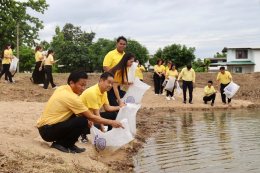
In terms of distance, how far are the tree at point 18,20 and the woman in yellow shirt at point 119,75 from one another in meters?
18.8

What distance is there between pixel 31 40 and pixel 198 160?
27082mm

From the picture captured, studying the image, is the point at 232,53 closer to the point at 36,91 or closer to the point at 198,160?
the point at 36,91

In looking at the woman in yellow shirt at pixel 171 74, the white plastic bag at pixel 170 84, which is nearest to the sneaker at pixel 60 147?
the white plastic bag at pixel 170 84

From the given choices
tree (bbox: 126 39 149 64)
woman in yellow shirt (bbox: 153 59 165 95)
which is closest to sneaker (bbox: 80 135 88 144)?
woman in yellow shirt (bbox: 153 59 165 95)

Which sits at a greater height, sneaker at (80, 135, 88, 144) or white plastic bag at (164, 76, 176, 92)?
white plastic bag at (164, 76, 176, 92)

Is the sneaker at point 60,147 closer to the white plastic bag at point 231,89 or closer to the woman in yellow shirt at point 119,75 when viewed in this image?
the woman in yellow shirt at point 119,75

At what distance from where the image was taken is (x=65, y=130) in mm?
5977

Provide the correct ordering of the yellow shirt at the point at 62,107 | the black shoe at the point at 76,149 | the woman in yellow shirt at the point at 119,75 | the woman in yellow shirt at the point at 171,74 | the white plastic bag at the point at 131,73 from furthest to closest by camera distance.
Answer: the woman in yellow shirt at the point at 171,74 → the white plastic bag at the point at 131,73 → the woman in yellow shirt at the point at 119,75 → the black shoe at the point at 76,149 → the yellow shirt at the point at 62,107

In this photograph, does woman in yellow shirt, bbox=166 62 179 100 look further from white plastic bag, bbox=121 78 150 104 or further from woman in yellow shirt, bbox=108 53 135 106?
woman in yellow shirt, bbox=108 53 135 106

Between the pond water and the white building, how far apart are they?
41.6 meters

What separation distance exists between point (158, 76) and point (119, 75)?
37.9 ft

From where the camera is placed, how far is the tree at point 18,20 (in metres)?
27.5

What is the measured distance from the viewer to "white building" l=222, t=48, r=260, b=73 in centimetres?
5125

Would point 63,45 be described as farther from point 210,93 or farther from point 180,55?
point 210,93
